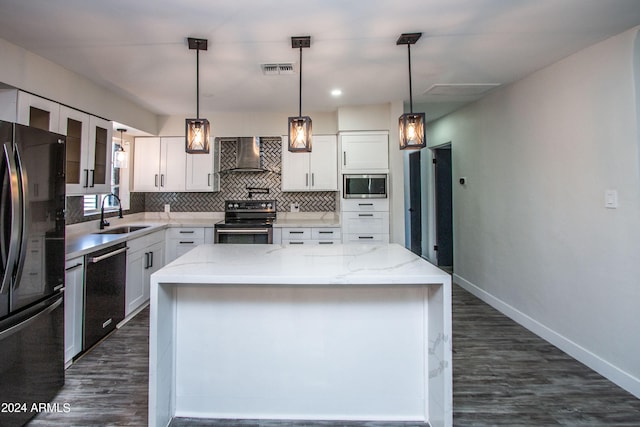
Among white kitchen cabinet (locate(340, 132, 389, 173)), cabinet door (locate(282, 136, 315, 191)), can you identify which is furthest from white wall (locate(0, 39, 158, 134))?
white kitchen cabinet (locate(340, 132, 389, 173))

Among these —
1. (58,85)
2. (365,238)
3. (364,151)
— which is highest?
(58,85)

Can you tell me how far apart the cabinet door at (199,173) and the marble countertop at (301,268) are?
2408 millimetres

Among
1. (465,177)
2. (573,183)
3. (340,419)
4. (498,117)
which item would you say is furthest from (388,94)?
(340,419)

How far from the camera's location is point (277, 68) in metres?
2.81

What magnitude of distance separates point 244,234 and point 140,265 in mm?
1206

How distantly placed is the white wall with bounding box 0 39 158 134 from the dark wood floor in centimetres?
216

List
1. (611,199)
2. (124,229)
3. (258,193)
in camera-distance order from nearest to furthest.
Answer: (611,199) → (124,229) → (258,193)

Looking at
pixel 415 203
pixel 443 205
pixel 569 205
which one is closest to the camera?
pixel 569 205

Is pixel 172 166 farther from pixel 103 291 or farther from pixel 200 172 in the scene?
pixel 103 291

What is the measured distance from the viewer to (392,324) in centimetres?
190

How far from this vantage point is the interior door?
6156 mm

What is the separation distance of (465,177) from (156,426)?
410cm

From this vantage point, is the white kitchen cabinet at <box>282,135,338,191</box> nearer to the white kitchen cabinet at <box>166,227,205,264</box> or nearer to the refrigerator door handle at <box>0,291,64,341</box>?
the white kitchen cabinet at <box>166,227,205,264</box>

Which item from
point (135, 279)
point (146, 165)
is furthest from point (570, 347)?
point (146, 165)
